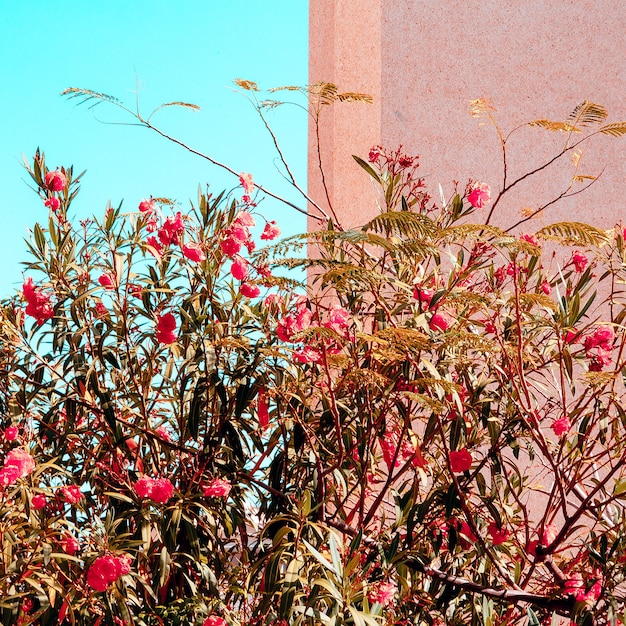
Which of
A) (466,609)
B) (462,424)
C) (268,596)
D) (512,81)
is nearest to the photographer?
(268,596)

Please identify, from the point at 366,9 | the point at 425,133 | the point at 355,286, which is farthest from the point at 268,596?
the point at 366,9

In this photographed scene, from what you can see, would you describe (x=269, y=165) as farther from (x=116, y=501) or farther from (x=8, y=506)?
(x=8, y=506)

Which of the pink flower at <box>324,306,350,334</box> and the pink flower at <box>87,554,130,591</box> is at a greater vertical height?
the pink flower at <box>324,306,350,334</box>

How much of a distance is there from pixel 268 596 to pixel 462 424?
70 centimetres

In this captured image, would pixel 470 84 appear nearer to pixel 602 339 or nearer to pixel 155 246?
pixel 602 339

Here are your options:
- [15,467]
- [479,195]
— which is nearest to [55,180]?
[15,467]

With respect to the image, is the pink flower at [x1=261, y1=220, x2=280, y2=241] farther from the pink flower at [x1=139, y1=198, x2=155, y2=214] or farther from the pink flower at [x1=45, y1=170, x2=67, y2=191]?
the pink flower at [x1=45, y1=170, x2=67, y2=191]

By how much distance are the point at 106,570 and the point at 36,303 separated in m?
0.77

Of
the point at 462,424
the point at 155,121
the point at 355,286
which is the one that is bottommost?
the point at 462,424

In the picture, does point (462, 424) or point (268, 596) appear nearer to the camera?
point (268, 596)

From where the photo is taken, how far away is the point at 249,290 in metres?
2.45

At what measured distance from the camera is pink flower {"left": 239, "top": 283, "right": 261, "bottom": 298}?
2445 millimetres

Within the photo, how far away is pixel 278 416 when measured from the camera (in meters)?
2.52

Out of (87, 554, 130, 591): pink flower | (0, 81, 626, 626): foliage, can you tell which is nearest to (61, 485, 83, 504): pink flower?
(0, 81, 626, 626): foliage
